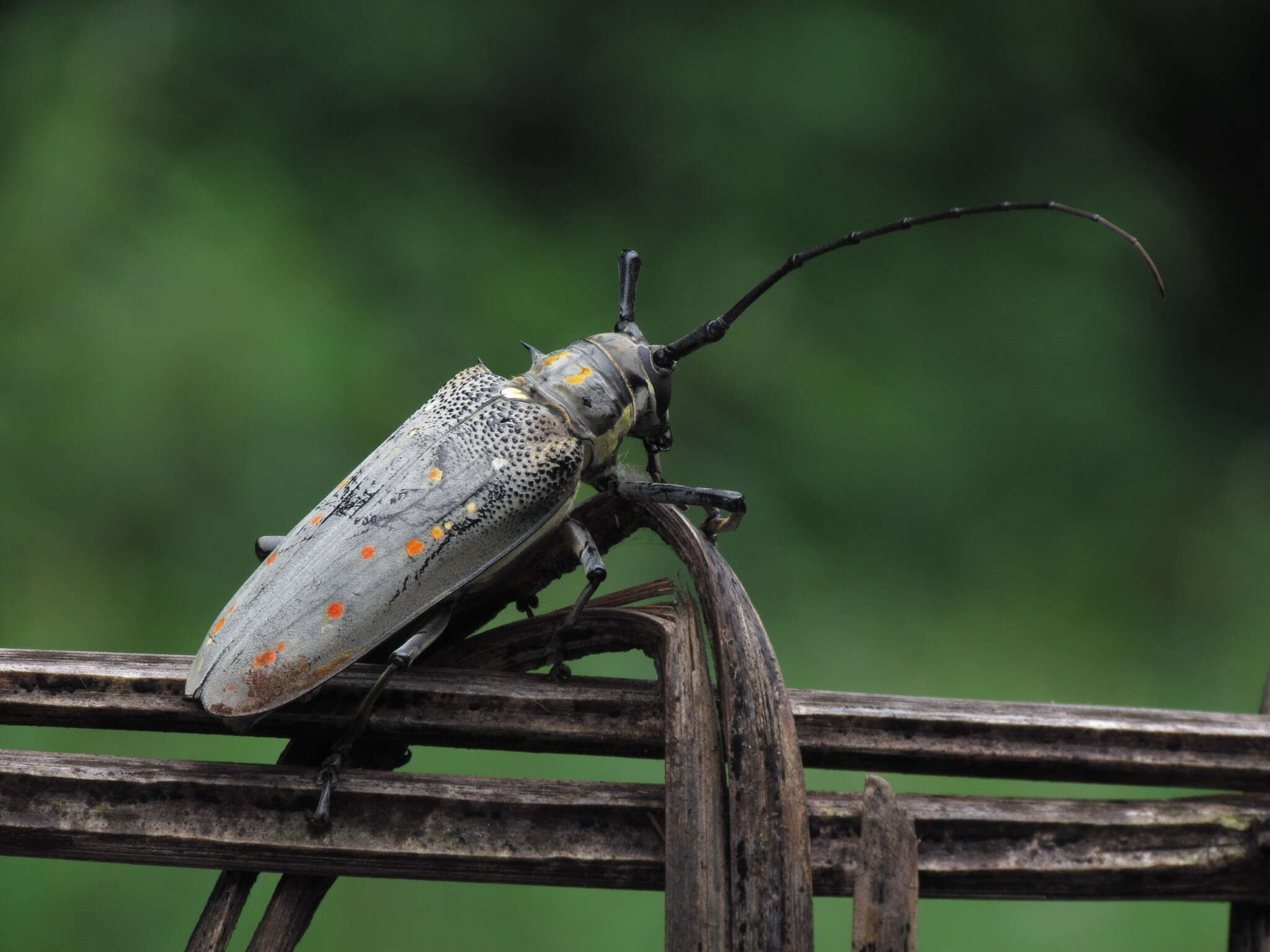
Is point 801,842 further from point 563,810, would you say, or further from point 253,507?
point 253,507

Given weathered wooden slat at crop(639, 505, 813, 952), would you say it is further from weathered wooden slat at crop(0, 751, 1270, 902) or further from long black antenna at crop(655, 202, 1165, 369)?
long black antenna at crop(655, 202, 1165, 369)

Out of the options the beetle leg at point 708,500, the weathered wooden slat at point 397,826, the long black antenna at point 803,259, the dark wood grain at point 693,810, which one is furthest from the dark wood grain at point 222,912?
the long black antenna at point 803,259

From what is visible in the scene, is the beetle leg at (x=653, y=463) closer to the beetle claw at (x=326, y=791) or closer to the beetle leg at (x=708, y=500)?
the beetle leg at (x=708, y=500)

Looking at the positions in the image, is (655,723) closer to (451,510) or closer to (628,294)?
(451,510)

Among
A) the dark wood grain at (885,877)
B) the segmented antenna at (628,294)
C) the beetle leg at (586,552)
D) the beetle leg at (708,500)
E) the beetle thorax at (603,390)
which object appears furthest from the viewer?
the segmented antenna at (628,294)

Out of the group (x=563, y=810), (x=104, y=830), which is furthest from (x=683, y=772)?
(x=104, y=830)

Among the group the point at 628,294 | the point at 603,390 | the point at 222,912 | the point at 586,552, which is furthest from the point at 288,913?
the point at 628,294
